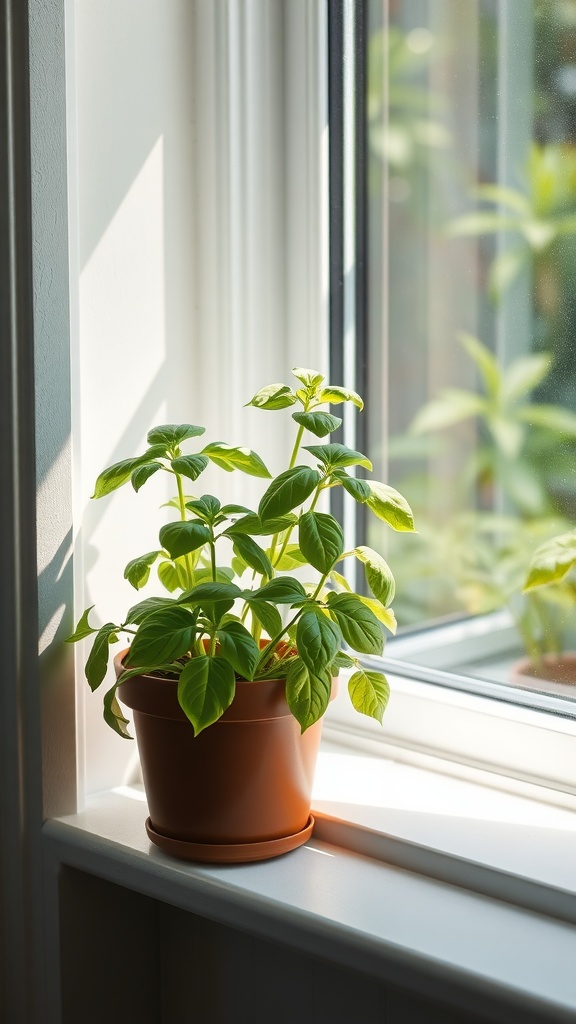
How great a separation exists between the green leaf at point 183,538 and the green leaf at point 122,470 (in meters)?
0.08

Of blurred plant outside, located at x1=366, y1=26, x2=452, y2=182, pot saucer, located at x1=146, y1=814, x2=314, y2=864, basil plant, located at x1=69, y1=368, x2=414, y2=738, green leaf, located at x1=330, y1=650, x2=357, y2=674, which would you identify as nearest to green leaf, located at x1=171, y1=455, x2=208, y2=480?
basil plant, located at x1=69, y1=368, x2=414, y2=738

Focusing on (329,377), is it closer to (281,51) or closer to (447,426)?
(447,426)

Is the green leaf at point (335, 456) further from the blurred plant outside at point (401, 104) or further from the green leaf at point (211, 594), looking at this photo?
the blurred plant outside at point (401, 104)

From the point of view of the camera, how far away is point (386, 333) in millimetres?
1222

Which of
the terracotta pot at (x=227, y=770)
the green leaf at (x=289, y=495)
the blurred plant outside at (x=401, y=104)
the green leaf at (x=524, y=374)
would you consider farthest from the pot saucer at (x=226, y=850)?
the blurred plant outside at (x=401, y=104)

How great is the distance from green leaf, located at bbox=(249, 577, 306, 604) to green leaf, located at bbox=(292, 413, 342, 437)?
0.13 m

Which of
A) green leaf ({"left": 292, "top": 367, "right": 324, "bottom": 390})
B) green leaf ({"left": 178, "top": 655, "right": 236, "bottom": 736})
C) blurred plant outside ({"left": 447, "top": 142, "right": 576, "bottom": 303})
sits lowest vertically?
green leaf ({"left": 178, "top": 655, "right": 236, "bottom": 736})

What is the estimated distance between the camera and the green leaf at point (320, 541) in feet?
2.83

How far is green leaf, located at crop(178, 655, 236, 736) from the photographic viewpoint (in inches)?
32.8

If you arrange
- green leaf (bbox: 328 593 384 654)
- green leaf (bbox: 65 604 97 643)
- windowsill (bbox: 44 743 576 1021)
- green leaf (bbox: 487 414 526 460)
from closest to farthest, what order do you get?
windowsill (bbox: 44 743 576 1021) → green leaf (bbox: 328 593 384 654) → green leaf (bbox: 65 604 97 643) → green leaf (bbox: 487 414 526 460)

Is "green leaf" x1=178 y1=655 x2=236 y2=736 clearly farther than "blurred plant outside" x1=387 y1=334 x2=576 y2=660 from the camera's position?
No

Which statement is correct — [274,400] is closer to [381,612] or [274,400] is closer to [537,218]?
[381,612]

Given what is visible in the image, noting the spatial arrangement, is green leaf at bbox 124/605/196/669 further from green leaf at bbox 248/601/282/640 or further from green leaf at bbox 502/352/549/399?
green leaf at bbox 502/352/549/399

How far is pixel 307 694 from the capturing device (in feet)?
2.83
